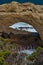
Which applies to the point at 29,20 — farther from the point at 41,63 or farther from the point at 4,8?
the point at 41,63

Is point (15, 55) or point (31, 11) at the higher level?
point (31, 11)

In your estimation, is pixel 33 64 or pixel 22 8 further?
pixel 22 8

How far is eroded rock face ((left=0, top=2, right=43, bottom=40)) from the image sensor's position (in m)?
4.90

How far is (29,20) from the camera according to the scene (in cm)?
495

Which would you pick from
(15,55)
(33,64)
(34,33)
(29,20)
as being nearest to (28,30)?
(34,33)

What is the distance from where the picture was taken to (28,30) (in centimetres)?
565

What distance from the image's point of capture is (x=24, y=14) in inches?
193

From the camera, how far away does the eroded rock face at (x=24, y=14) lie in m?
4.90

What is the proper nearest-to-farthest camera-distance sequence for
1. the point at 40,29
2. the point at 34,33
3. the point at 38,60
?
the point at 38,60
the point at 40,29
the point at 34,33

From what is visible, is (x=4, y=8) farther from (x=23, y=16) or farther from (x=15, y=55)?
(x=15, y=55)

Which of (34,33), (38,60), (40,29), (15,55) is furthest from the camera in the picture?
(34,33)

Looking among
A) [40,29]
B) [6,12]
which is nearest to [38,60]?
[40,29]

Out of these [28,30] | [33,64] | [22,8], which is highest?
[22,8]

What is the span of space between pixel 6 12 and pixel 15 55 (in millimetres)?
1321
